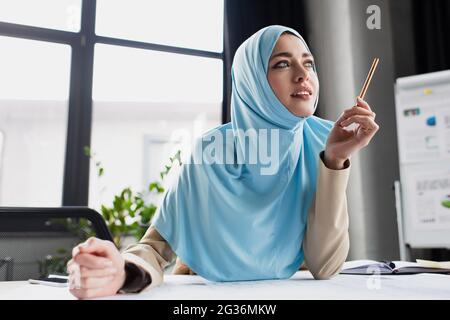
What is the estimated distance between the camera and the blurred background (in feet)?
6.60

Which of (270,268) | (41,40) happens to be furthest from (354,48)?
(41,40)

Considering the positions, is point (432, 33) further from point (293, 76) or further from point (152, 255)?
point (152, 255)

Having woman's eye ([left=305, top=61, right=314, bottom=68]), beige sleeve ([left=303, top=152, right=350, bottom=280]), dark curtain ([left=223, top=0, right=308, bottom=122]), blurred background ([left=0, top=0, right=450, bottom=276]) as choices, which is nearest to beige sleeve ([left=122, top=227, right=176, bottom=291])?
beige sleeve ([left=303, top=152, right=350, bottom=280])

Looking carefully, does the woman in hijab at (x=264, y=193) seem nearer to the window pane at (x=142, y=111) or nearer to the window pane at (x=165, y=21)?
the window pane at (x=142, y=111)

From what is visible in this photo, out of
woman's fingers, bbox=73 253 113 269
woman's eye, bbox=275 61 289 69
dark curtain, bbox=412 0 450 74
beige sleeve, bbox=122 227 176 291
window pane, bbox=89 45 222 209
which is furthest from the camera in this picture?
window pane, bbox=89 45 222 209

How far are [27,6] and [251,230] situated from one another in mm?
2037

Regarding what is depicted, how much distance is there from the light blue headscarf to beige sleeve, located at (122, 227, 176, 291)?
0.01 metres

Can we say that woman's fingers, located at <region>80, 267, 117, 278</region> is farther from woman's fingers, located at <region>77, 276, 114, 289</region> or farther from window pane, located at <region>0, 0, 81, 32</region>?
window pane, located at <region>0, 0, 81, 32</region>

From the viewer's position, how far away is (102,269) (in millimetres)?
391

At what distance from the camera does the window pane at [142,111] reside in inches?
86.9

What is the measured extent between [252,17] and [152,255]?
197cm

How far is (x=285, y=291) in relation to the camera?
18.8 inches

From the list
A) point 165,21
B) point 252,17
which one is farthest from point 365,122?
point 165,21

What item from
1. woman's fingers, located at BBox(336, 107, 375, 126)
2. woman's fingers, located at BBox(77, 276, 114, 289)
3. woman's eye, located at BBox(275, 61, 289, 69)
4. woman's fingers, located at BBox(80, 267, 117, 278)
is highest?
woman's eye, located at BBox(275, 61, 289, 69)
